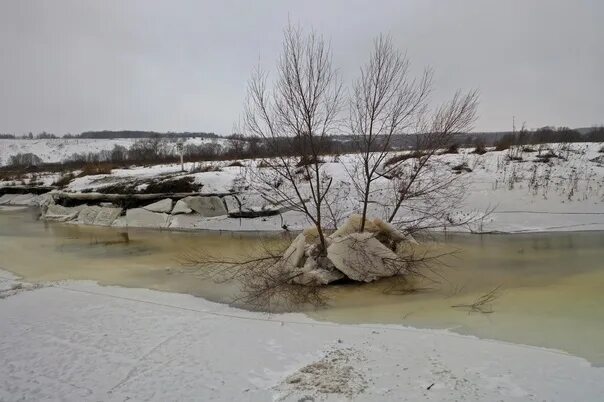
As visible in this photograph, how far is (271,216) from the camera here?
17062 mm

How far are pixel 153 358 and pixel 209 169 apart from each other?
1724 centimetres

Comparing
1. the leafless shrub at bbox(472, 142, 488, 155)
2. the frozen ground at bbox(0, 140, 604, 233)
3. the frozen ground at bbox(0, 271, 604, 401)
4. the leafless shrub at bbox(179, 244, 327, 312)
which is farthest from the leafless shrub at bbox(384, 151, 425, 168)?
the leafless shrub at bbox(472, 142, 488, 155)

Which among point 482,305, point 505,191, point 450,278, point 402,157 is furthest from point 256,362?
point 505,191

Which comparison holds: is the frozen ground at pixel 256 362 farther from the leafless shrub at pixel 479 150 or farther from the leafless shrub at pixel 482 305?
the leafless shrub at pixel 479 150

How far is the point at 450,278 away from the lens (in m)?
8.72

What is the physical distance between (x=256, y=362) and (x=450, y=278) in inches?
194

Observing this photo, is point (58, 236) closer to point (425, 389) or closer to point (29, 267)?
point (29, 267)

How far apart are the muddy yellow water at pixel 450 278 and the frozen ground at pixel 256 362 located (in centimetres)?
70

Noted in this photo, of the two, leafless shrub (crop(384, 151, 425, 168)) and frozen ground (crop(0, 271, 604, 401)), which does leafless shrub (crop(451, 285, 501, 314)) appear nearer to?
frozen ground (crop(0, 271, 604, 401))

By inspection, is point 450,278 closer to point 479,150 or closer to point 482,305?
point 482,305

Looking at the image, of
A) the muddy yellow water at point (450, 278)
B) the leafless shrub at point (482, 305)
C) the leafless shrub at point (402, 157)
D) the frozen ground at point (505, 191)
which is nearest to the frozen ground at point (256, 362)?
the muddy yellow water at point (450, 278)

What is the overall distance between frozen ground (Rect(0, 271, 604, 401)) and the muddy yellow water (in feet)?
2.28

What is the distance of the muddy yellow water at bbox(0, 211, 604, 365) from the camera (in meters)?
6.09

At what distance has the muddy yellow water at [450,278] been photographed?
20.0 feet
